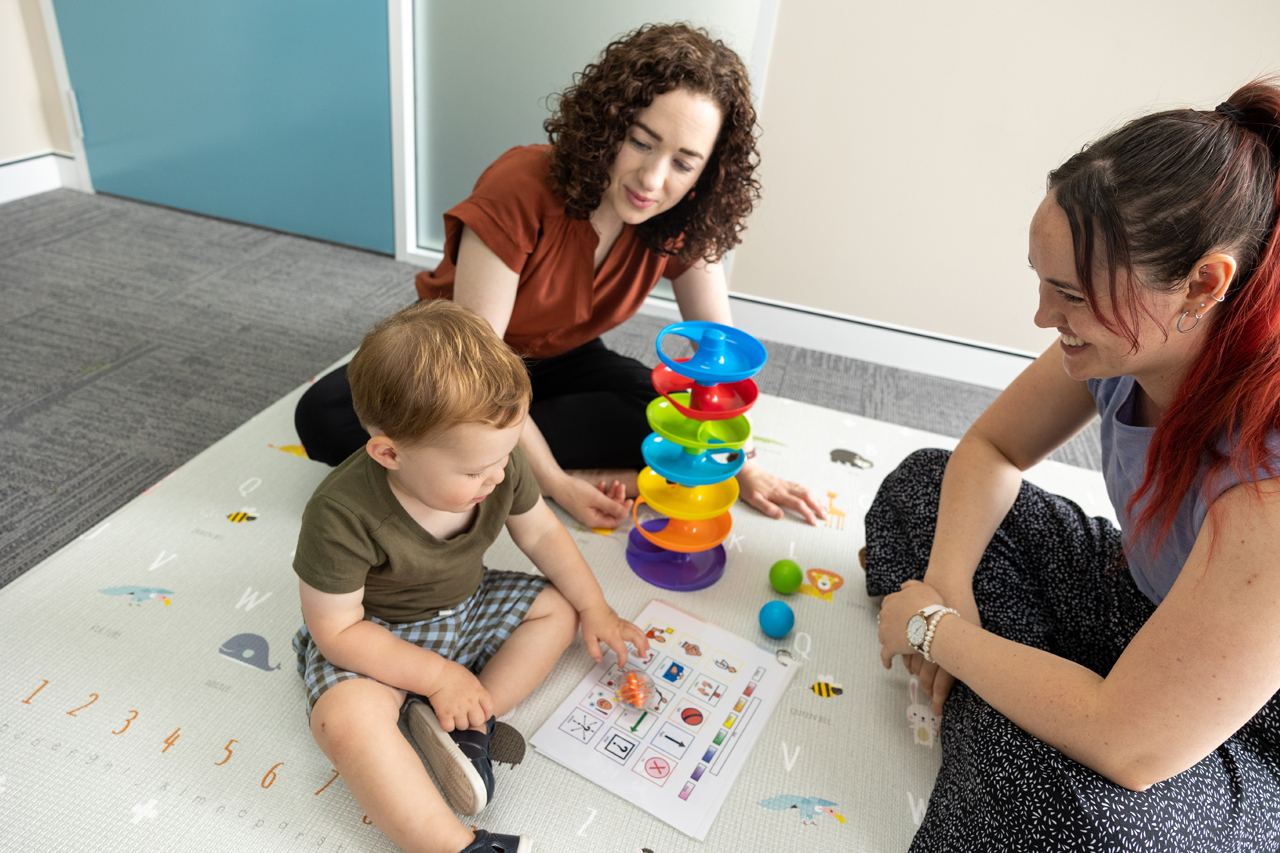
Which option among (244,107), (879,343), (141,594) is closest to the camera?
(141,594)

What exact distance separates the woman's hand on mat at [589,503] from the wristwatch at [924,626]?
0.51m

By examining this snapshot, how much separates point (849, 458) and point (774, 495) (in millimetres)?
258

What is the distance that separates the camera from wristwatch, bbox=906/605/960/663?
3.14ft

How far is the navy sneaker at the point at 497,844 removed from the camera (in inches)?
32.2

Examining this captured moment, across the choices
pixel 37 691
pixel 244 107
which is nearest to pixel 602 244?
pixel 37 691

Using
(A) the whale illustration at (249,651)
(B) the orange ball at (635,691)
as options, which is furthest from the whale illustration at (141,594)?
(B) the orange ball at (635,691)

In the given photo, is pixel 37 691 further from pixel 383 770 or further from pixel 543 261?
pixel 543 261

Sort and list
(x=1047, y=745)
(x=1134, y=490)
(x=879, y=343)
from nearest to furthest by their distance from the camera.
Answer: (x=1047, y=745), (x=1134, y=490), (x=879, y=343)

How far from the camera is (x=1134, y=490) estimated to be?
91cm

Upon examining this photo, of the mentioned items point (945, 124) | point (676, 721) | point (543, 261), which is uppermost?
point (945, 124)

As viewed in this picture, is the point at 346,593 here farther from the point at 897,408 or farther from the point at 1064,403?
the point at 897,408

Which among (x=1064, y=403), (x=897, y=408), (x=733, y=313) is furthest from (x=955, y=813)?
(x=733, y=313)

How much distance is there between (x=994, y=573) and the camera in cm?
110

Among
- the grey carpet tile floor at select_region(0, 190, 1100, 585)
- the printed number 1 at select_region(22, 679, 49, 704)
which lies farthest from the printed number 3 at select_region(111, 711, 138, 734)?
the grey carpet tile floor at select_region(0, 190, 1100, 585)
